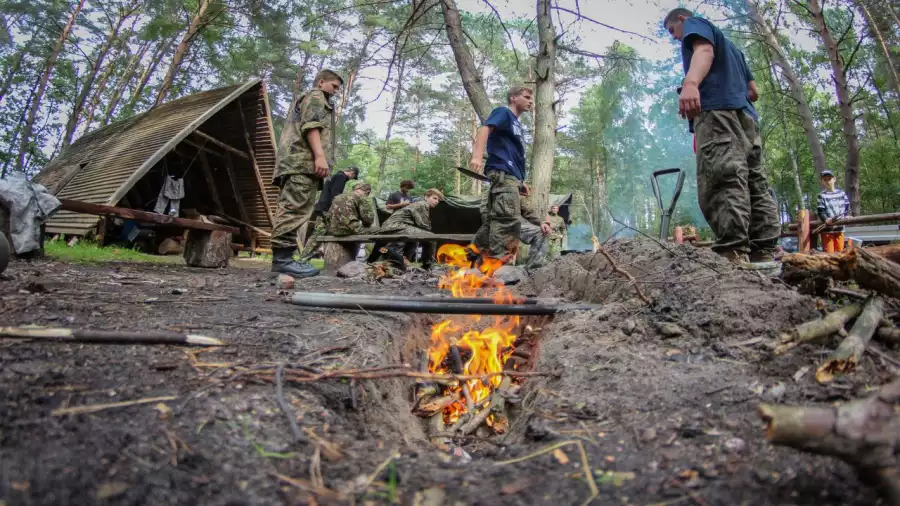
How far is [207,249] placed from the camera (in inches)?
298

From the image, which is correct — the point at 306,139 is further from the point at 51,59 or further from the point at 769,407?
the point at 51,59

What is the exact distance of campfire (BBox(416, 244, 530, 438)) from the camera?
2.64 meters

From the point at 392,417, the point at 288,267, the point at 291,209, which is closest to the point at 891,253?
the point at 392,417

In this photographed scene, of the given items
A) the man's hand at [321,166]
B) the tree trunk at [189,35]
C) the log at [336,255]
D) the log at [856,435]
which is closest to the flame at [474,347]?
the log at [856,435]

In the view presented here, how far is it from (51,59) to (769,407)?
2191 centimetres

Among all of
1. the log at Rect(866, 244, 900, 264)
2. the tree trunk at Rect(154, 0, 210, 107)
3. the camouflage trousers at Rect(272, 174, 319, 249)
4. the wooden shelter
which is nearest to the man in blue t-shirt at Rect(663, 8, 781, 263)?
the log at Rect(866, 244, 900, 264)

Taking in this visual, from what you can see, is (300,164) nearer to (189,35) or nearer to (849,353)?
(849,353)

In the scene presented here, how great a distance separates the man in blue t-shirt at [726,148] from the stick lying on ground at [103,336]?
358 centimetres

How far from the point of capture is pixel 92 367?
156cm

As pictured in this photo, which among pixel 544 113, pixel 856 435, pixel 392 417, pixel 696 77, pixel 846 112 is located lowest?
pixel 392 417

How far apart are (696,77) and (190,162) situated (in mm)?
11922

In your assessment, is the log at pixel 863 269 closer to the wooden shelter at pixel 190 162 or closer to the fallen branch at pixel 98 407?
the fallen branch at pixel 98 407

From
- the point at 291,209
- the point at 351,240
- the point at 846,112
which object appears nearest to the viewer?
the point at 291,209

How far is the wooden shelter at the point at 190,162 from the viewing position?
8.20m
